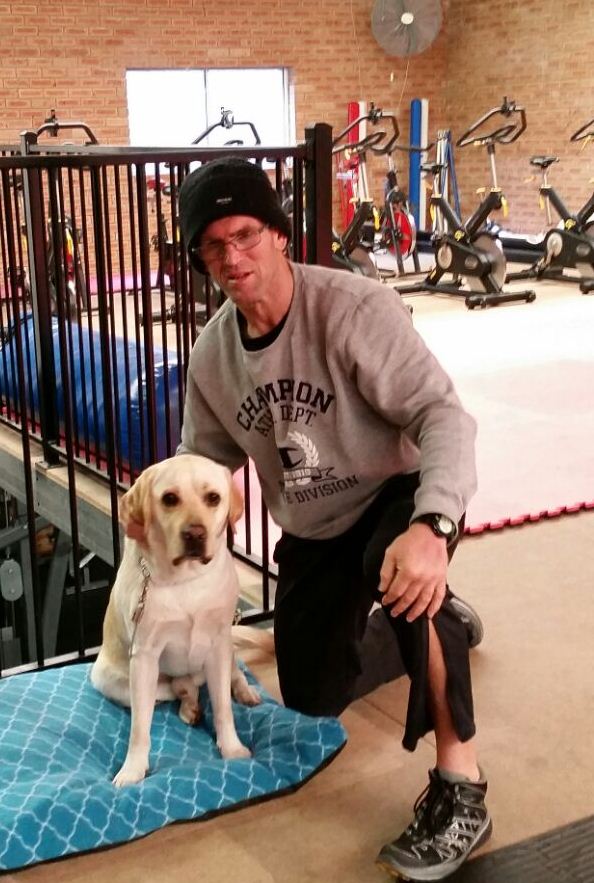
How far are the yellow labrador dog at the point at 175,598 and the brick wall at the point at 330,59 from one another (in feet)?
31.3

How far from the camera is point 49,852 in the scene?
1953 mm

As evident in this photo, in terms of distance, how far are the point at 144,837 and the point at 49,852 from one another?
189 mm

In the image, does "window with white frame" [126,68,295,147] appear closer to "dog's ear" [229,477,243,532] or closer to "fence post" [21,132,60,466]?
"fence post" [21,132,60,466]

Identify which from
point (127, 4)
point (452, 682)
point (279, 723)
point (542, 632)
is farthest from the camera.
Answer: point (127, 4)

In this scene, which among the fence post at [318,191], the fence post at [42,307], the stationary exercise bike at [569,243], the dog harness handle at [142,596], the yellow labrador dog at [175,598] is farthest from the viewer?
the stationary exercise bike at [569,243]

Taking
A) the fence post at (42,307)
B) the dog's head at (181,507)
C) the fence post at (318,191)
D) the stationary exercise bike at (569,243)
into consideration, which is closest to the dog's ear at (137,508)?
the dog's head at (181,507)

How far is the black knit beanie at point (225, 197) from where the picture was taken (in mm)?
1917

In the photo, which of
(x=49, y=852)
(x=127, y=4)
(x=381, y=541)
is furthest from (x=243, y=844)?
(x=127, y=4)

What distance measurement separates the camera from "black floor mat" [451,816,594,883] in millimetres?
1881

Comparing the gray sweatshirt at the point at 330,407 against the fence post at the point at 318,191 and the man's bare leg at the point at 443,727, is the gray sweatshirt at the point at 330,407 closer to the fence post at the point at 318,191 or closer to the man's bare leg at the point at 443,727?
the man's bare leg at the point at 443,727

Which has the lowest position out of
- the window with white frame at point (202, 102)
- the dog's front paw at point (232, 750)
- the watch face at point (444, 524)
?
the dog's front paw at point (232, 750)

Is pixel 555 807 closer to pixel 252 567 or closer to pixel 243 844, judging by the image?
pixel 243 844

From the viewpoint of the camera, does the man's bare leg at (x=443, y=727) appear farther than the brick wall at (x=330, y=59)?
No

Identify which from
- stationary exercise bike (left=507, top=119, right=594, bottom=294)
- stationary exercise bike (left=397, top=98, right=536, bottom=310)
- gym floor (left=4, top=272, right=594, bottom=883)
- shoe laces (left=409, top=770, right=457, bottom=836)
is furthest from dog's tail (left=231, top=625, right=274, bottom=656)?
stationary exercise bike (left=507, top=119, right=594, bottom=294)
